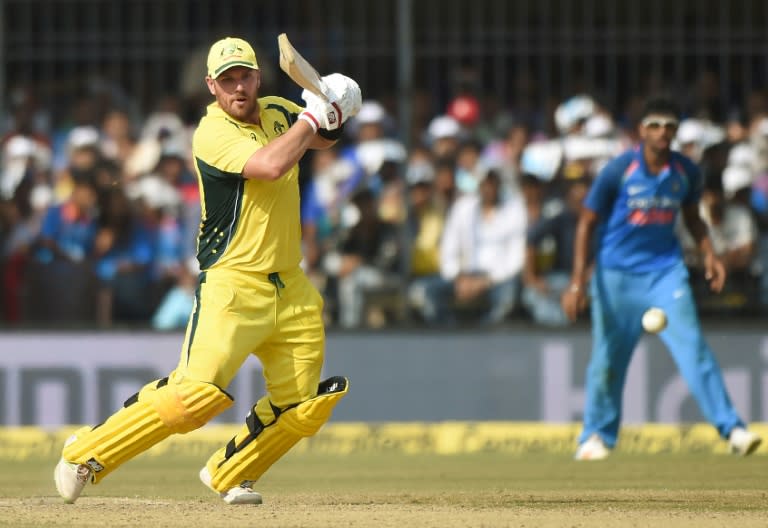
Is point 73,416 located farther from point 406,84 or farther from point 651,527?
point 651,527

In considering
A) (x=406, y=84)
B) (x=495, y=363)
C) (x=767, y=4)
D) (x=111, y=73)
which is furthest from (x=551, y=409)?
(x=111, y=73)

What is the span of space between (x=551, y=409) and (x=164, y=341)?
9.38 ft

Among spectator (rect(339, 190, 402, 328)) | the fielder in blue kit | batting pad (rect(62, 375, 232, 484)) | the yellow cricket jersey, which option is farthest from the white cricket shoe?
batting pad (rect(62, 375, 232, 484))

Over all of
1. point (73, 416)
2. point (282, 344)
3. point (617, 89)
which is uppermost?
point (617, 89)

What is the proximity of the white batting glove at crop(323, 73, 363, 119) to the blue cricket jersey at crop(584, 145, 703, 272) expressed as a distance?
3.03m

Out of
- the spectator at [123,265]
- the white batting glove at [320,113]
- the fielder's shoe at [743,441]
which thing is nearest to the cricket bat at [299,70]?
the white batting glove at [320,113]

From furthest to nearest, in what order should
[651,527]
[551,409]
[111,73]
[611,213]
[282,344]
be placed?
[111,73]
[551,409]
[611,213]
[282,344]
[651,527]

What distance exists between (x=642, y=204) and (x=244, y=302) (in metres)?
3.43

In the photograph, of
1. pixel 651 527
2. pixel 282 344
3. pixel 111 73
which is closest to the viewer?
pixel 651 527

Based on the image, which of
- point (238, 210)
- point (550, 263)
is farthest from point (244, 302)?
point (550, 263)

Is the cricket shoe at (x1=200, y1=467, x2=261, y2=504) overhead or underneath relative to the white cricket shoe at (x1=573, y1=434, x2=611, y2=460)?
overhead

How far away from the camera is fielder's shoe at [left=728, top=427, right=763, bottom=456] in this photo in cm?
951

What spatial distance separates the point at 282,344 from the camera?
24.0 feet

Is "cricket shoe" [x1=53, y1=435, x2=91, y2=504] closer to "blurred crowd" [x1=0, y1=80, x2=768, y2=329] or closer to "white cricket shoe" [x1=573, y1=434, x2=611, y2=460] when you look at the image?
"white cricket shoe" [x1=573, y1=434, x2=611, y2=460]
